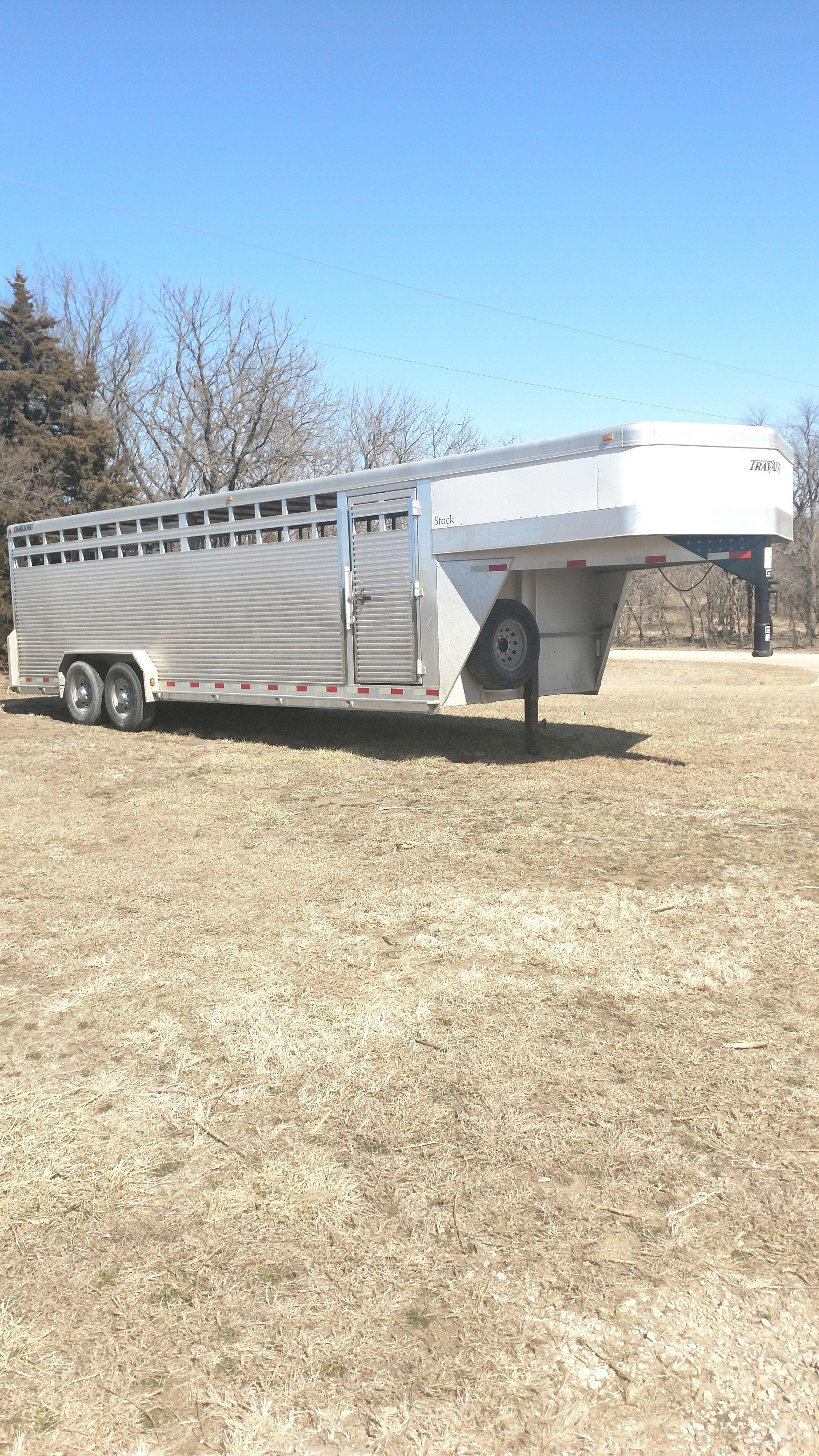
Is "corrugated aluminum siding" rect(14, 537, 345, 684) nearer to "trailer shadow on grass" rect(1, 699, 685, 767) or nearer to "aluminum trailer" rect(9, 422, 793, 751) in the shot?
"aluminum trailer" rect(9, 422, 793, 751)

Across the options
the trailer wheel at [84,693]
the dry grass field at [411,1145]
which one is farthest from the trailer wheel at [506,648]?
the trailer wheel at [84,693]

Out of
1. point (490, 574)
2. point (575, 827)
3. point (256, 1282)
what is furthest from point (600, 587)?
point (256, 1282)

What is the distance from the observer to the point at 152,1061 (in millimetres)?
3740

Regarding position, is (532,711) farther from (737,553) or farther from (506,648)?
(737,553)

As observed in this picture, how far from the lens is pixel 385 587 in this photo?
985 centimetres

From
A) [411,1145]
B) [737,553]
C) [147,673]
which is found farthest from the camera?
[147,673]

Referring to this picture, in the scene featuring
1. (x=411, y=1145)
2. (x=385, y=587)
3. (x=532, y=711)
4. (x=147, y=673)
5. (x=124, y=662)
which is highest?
(x=385, y=587)

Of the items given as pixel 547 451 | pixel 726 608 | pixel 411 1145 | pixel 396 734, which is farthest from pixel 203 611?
pixel 726 608

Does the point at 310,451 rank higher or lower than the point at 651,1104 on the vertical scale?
higher

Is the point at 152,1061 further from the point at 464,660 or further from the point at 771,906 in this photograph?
the point at 464,660

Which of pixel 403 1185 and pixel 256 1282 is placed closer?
pixel 256 1282

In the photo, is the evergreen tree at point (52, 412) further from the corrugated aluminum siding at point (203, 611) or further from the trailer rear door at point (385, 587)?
the trailer rear door at point (385, 587)

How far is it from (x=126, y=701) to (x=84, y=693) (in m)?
1.00

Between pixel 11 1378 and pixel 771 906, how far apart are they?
13.7 feet
